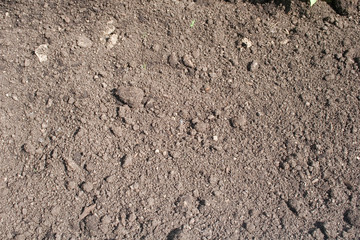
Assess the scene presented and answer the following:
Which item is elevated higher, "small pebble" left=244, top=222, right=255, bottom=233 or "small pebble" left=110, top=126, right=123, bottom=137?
"small pebble" left=244, top=222, right=255, bottom=233

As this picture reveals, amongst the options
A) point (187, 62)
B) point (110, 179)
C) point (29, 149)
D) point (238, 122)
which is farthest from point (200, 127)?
point (29, 149)

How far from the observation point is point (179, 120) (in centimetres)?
232

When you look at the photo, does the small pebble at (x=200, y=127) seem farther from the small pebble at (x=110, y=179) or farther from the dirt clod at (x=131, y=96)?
the small pebble at (x=110, y=179)

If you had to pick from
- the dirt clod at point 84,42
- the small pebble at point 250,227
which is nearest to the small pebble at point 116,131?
the dirt clod at point 84,42

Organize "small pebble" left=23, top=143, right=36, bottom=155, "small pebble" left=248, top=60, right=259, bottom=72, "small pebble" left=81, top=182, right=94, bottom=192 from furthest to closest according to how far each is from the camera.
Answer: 1. "small pebble" left=248, top=60, right=259, bottom=72
2. "small pebble" left=23, top=143, right=36, bottom=155
3. "small pebble" left=81, top=182, right=94, bottom=192

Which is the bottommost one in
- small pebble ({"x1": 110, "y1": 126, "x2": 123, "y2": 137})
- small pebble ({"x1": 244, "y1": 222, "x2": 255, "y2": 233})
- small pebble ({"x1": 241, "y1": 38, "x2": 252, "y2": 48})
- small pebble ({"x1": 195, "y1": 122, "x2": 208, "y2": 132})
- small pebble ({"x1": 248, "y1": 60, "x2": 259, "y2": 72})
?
small pebble ({"x1": 110, "y1": 126, "x2": 123, "y2": 137})

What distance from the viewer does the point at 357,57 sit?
2363mm

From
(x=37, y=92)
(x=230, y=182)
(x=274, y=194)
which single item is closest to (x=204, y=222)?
(x=230, y=182)

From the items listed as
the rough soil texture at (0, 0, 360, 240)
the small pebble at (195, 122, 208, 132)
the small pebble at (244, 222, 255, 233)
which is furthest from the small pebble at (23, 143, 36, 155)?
the small pebble at (244, 222, 255, 233)

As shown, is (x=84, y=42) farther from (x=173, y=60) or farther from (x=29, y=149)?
(x=29, y=149)

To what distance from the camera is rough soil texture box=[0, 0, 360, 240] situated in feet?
6.81

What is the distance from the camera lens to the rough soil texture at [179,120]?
2.07m

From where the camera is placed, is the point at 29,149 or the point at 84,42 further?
the point at 84,42

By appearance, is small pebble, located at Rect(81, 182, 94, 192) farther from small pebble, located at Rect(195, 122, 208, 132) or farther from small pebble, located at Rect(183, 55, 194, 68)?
A: small pebble, located at Rect(183, 55, 194, 68)
